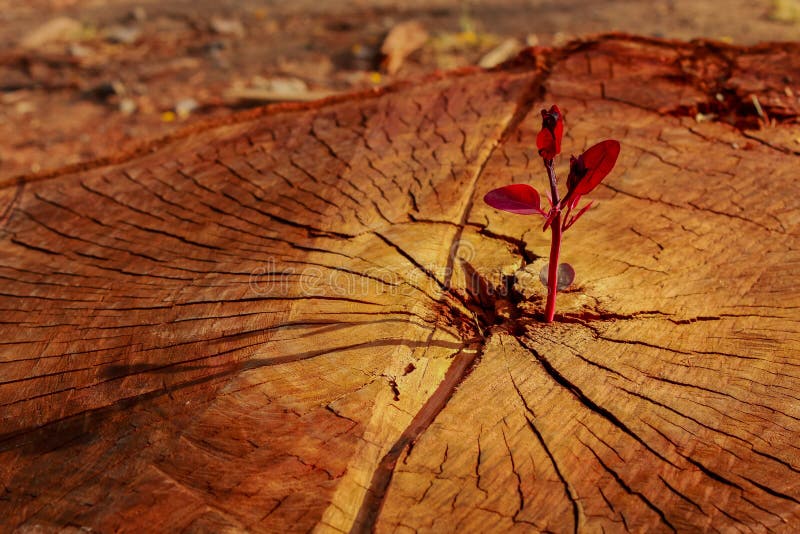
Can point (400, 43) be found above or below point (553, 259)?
above

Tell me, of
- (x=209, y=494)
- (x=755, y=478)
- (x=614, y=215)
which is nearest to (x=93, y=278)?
(x=209, y=494)

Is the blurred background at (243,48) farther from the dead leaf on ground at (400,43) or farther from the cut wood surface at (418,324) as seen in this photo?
the cut wood surface at (418,324)

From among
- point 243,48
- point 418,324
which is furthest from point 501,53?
point 418,324

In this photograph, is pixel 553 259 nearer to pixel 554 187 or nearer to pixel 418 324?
pixel 554 187

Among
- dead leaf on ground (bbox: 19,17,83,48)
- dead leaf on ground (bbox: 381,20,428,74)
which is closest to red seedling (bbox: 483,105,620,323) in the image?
dead leaf on ground (bbox: 381,20,428,74)

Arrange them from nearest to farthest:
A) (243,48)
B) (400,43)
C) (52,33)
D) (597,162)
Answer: (597,162)
(400,43)
(243,48)
(52,33)

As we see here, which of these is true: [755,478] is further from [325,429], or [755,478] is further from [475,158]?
[475,158]
